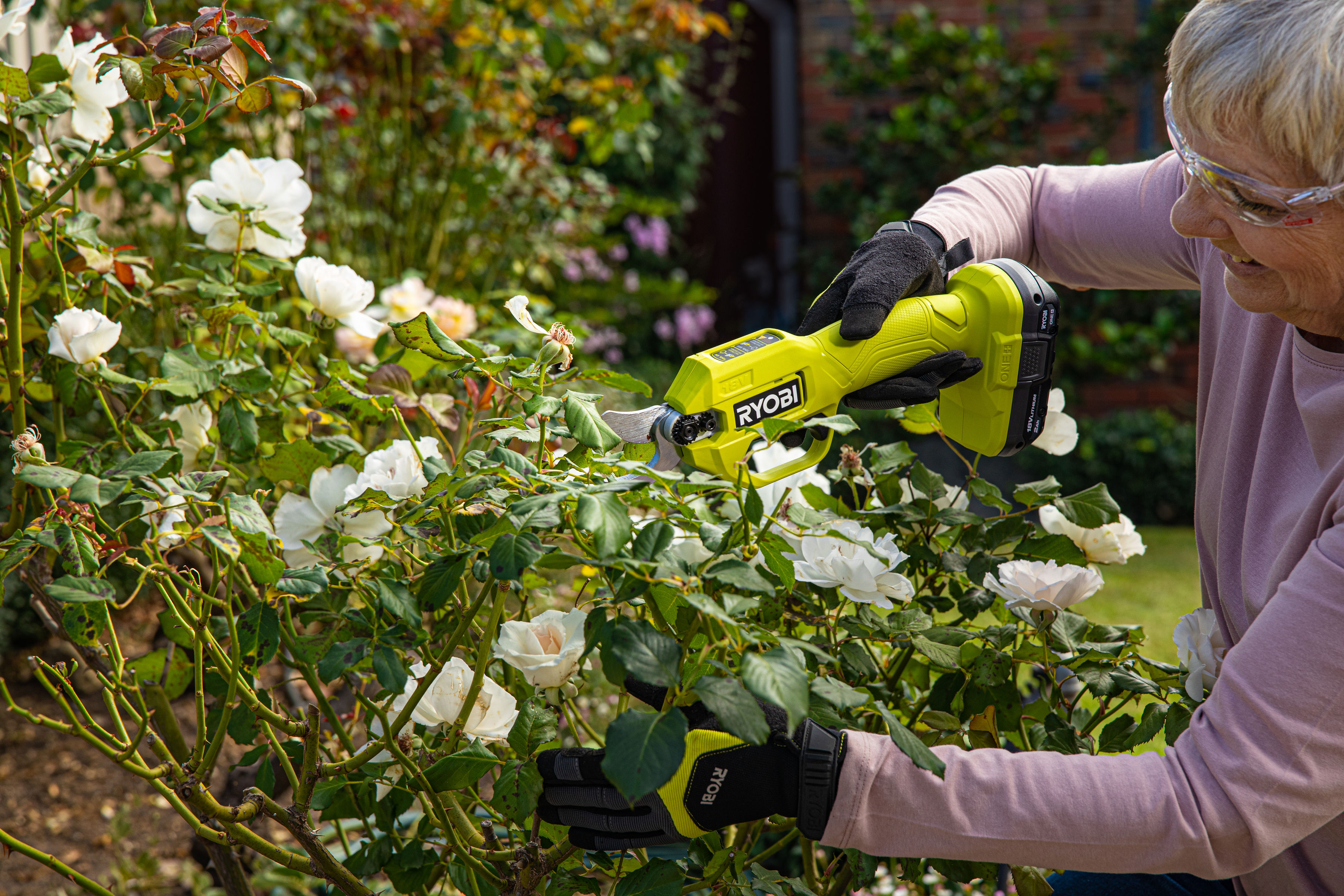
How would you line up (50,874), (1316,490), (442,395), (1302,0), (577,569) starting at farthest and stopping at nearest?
(50,874) < (577,569) < (442,395) < (1316,490) < (1302,0)

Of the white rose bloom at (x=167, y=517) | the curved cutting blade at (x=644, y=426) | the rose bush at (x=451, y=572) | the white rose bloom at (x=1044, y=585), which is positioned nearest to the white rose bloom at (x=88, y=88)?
the rose bush at (x=451, y=572)

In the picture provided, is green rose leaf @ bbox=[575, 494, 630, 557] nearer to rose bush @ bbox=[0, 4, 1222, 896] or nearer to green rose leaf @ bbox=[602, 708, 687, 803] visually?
rose bush @ bbox=[0, 4, 1222, 896]

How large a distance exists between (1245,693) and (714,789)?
0.45 m

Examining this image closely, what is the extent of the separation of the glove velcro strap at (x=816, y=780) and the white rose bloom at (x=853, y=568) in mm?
154

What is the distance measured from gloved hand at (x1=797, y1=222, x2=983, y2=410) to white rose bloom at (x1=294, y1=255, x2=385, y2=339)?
55 cm

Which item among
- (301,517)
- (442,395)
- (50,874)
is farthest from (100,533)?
(50,874)

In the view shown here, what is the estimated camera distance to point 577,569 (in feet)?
6.00

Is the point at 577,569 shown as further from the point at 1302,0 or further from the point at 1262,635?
the point at 1302,0

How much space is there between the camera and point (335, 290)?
1.28 meters

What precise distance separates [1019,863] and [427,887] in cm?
66

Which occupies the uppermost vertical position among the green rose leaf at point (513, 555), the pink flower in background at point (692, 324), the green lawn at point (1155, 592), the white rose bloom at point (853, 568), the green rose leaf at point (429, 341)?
the green rose leaf at point (429, 341)

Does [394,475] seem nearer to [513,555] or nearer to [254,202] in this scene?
[513,555]

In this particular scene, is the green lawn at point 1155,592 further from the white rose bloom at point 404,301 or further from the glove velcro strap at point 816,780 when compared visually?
the glove velcro strap at point 816,780

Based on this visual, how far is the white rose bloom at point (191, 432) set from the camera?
1.32 meters
